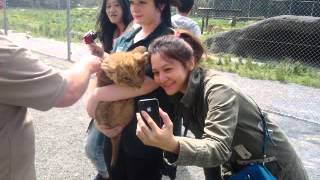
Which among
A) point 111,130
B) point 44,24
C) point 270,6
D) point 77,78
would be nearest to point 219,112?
point 77,78

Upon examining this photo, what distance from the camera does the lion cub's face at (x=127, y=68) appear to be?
217 cm

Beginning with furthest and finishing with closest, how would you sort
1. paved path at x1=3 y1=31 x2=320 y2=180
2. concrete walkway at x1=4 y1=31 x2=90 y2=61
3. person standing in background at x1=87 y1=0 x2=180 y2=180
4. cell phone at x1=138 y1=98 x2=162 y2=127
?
concrete walkway at x1=4 y1=31 x2=90 y2=61
paved path at x1=3 y1=31 x2=320 y2=180
person standing in background at x1=87 y1=0 x2=180 y2=180
cell phone at x1=138 y1=98 x2=162 y2=127

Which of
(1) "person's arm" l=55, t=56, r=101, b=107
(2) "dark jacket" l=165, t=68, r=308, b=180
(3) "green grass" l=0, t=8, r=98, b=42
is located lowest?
(3) "green grass" l=0, t=8, r=98, b=42

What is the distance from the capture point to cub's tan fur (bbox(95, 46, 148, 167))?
7.13ft

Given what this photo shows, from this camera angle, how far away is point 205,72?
2146mm

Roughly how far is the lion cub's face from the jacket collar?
268 mm

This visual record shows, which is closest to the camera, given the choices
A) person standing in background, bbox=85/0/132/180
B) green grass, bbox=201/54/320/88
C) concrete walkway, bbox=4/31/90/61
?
person standing in background, bbox=85/0/132/180

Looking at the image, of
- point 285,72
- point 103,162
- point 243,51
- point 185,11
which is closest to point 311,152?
point 185,11

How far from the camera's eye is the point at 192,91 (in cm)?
205

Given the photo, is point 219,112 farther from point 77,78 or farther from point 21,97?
point 21,97

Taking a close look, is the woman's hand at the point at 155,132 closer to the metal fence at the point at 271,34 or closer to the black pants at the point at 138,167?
the black pants at the point at 138,167

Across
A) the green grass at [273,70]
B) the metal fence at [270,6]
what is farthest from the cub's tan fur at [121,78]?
the metal fence at [270,6]

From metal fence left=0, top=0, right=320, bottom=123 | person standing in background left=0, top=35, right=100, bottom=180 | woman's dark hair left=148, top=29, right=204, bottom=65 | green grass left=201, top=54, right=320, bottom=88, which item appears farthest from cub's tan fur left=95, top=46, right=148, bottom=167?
green grass left=201, top=54, right=320, bottom=88

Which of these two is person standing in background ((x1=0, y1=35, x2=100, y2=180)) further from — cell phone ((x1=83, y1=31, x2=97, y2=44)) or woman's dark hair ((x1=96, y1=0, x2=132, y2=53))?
woman's dark hair ((x1=96, y1=0, x2=132, y2=53))
